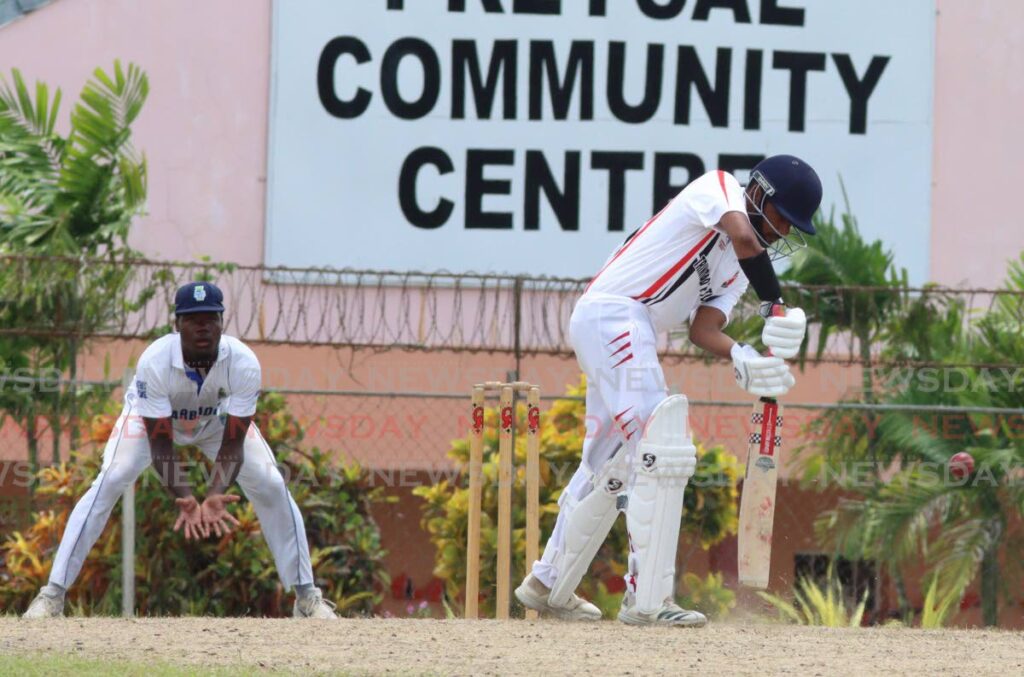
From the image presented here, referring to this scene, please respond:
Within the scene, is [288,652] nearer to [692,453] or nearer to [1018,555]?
[692,453]

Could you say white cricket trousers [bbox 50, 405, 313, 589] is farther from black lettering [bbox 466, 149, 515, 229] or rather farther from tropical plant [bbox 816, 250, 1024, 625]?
black lettering [bbox 466, 149, 515, 229]

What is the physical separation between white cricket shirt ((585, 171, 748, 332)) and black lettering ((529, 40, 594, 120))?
240 inches

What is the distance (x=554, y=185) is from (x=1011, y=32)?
3.94 metres

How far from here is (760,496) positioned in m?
6.52

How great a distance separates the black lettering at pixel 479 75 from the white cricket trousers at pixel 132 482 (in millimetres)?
5213

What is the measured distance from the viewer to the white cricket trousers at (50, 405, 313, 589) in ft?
25.1

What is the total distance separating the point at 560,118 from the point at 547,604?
251 inches

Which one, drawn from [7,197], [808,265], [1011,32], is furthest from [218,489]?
[1011,32]

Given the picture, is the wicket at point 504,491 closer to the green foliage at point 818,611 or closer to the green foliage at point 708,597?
the green foliage at point 708,597

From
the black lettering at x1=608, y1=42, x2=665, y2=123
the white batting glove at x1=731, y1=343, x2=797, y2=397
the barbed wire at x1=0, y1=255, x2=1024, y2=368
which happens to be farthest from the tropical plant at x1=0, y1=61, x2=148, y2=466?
the white batting glove at x1=731, y1=343, x2=797, y2=397

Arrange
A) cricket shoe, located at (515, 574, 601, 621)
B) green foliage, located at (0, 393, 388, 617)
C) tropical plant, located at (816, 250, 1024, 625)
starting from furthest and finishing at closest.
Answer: tropical plant, located at (816, 250, 1024, 625) < green foliage, located at (0, 393, 388, 617) < cricket shoe, located at (515, 574, 601, 621)

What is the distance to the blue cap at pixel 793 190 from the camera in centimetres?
646

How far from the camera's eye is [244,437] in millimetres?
7844

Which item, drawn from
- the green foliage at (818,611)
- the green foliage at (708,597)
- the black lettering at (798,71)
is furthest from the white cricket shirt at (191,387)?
the black lettering at (798,71)
